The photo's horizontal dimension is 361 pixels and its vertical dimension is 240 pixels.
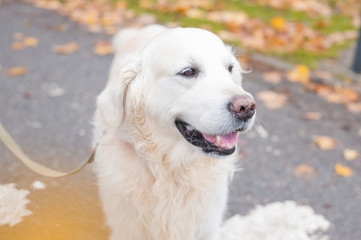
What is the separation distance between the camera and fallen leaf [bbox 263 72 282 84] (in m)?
4.95

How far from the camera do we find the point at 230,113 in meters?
1.91

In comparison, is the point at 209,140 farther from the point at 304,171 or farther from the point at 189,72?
the point at 304,171

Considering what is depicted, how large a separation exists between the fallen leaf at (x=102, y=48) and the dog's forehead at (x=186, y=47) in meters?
3.58

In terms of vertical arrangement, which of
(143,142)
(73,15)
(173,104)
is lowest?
(73,15)

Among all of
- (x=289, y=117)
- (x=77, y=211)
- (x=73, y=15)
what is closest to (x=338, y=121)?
(x=289, y=117)

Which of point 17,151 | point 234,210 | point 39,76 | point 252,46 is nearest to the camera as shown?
point 17,151

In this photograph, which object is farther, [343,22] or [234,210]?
[343,22]

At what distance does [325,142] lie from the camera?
153 inches

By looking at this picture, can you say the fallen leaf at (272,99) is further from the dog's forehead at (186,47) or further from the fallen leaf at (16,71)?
the fallen leaf at (16,71)

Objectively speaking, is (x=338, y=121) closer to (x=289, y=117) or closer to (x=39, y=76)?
(x=289, y=117)

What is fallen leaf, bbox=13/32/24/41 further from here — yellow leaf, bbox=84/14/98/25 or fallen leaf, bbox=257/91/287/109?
fallen leaf, bbox=257/91/287/109

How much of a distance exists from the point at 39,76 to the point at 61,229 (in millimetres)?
3462

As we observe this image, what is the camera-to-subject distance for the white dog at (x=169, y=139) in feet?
6.69

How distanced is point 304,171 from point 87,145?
211cm
